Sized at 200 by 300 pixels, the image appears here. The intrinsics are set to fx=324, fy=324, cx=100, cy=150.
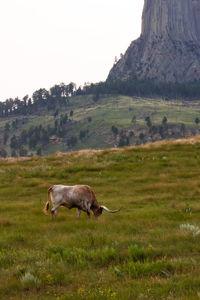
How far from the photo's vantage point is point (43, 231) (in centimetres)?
1135

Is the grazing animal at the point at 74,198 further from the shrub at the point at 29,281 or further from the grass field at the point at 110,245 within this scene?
the shrub at the point at 29,281

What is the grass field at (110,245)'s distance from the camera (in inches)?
247

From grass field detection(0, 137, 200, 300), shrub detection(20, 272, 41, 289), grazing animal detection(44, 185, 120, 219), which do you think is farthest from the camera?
grazing animal detection(44, 185, 120, 219)

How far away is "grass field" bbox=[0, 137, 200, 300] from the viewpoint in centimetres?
627

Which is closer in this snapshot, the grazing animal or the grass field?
the grass field

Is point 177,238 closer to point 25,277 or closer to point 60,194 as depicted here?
point 25,277

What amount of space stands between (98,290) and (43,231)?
221 inches

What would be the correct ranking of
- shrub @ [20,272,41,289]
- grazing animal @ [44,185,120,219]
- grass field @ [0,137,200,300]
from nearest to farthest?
grass field @ [0,137,200,300] → shrub @ [20,272,41,289] → grazing animal @ [44,185,120,219]

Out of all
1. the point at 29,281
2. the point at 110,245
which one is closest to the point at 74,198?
the point at 110,245

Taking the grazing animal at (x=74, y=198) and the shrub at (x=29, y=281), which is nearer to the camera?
the shrub at (x=29, y=281)

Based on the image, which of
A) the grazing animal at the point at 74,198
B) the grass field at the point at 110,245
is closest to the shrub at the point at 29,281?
the grass field at the point at 110,245

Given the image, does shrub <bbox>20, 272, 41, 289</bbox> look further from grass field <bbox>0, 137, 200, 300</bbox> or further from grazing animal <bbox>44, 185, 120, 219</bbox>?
grazing animal <bbox>44, 185, 120, 219</bbox>

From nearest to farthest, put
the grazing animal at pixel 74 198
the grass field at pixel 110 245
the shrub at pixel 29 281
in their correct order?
1. the grass field at pixel 110 245
2. the shrub at pixel 29 281
3. the grazing animal at pixel 74 198

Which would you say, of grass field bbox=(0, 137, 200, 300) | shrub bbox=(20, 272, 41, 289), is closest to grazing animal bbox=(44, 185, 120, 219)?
grass field bbox=(0, 137, 200, 300)
